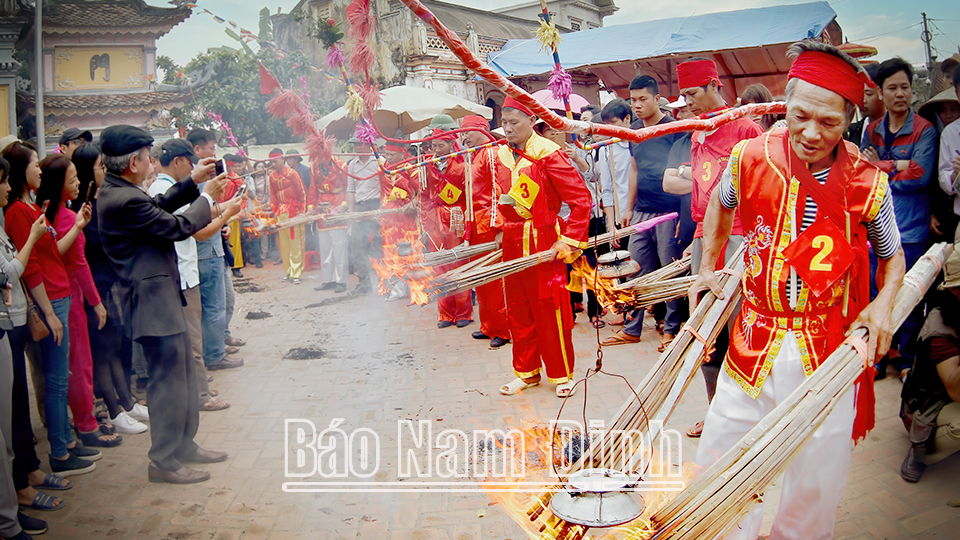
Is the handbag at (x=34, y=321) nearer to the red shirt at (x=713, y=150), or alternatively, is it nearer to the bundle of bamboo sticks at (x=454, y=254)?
the bundle of bamboo sticks at (x=454, y=254)

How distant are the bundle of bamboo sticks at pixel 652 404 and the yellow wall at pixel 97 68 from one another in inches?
394

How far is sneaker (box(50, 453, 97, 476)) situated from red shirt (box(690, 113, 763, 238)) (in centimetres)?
425

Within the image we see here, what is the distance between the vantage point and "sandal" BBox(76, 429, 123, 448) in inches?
159

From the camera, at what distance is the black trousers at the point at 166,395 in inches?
138

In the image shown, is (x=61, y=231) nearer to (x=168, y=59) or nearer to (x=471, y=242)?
(x=471, y=242)

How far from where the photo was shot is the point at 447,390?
484 centimetres

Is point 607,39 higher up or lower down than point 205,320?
higher up

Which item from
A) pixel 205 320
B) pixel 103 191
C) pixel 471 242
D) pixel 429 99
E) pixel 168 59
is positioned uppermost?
pixel 168 59

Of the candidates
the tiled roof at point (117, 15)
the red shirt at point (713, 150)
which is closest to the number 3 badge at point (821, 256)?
the red shirt at point (713, 150)

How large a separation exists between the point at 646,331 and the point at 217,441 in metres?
4.23

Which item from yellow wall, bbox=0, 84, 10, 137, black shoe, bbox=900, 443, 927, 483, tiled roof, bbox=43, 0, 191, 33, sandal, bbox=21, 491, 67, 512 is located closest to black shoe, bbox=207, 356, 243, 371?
sandal, bbox=21, 491, 67, 512

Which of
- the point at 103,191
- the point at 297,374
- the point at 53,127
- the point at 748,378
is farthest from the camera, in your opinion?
the point at 53,127

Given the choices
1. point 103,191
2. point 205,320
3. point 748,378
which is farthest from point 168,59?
point 748,378

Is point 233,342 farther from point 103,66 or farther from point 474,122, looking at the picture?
point 103,66
